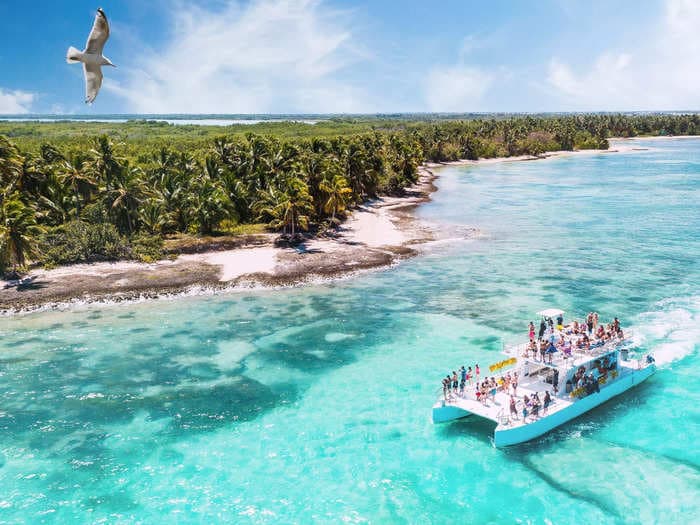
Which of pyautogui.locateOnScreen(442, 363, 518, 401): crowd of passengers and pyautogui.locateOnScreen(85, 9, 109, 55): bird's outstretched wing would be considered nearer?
pyautogui.locateOnScreen(85, 9, 109, 55): bird's outstretched wing

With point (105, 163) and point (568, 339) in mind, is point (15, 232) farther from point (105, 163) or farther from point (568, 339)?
point (568, 339)

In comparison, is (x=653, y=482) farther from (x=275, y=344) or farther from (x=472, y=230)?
(x=472, y=230)

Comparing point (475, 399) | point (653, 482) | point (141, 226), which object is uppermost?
point (141, 226)

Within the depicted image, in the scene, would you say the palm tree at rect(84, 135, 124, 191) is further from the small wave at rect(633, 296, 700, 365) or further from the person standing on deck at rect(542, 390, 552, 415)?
the small wave at rect(633, 296, 700, 365)

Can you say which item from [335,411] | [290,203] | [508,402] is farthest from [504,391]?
[290,203]

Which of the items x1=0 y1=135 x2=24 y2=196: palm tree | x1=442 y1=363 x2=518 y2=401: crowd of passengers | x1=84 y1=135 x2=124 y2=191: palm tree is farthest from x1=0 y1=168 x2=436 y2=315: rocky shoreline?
x1=442 y1=363 x2=518 y2=401: crowd of passengers

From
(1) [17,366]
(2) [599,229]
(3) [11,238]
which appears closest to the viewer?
(1) [17,366]

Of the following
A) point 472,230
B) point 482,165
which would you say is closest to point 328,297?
point 472,230
